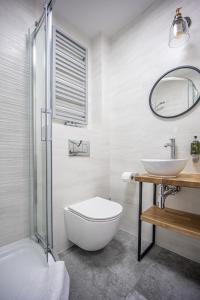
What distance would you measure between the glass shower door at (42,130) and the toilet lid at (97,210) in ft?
0.88

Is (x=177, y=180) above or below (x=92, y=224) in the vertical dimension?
above

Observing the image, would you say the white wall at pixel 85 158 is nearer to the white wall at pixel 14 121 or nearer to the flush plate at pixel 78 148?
the flush plate at pixel 78 148

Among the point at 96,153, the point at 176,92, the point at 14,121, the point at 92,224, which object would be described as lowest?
the point at 92,224

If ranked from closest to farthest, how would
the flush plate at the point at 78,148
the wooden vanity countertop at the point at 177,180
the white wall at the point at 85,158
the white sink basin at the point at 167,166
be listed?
1. the wooden vanity countertop at the point at 177,180
2. the white sink basin at the point at 167,166
3. the white wall at the point at 85,158
4. the flush plate at the point at 78,148

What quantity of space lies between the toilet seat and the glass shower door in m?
0.26

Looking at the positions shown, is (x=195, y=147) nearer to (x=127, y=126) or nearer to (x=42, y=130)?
(x=127, y=126)

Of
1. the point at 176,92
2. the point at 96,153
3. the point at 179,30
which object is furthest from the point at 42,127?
the point at 179,30

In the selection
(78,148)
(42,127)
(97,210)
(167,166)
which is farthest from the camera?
(78,148)

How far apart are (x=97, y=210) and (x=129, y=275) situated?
20.4 inches

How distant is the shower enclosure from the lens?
1140 millimetres

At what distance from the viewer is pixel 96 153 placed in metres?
1.79

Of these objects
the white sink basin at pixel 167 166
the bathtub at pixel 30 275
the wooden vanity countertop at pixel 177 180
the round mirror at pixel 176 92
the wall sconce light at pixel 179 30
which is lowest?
the bathtub at pixel 30 275

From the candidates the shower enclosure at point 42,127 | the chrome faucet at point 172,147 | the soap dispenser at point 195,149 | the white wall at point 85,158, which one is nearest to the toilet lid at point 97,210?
the white wall at point 85,158

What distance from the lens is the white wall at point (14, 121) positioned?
1.25m
